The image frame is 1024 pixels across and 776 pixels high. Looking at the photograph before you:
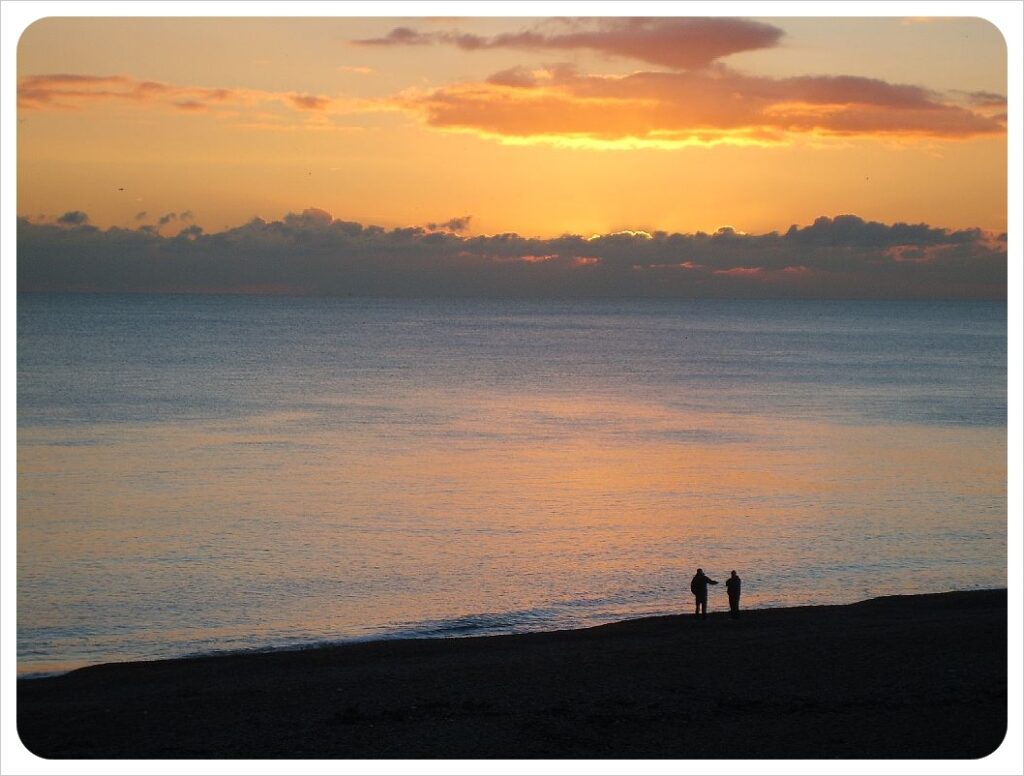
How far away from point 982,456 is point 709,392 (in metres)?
39.8

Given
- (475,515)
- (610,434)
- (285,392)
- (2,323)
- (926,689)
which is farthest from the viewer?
(285,392)

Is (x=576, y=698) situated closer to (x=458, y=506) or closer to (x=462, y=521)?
(x=462, y=521)

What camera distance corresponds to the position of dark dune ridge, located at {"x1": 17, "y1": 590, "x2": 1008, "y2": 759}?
16141 mm

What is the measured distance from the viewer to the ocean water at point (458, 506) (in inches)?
1109

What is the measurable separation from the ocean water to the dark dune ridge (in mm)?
4012

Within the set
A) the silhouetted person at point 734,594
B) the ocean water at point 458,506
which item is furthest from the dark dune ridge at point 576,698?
the ocean water at point 458,506

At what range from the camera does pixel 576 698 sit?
18.3 metres

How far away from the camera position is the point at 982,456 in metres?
53.5

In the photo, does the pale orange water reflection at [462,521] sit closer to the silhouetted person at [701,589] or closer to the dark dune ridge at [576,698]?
the silhouetted person at [701,589]

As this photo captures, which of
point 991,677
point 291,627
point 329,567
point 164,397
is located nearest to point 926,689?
point 991,677

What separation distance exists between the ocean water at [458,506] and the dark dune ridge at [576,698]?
13.2ft

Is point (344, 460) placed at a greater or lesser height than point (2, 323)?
lesser

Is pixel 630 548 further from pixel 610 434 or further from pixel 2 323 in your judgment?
pixel 610 434

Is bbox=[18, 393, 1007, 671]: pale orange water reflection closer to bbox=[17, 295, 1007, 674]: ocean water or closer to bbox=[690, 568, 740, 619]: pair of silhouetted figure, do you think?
bbox=[17, 295, 1007, 674]: ocean water
